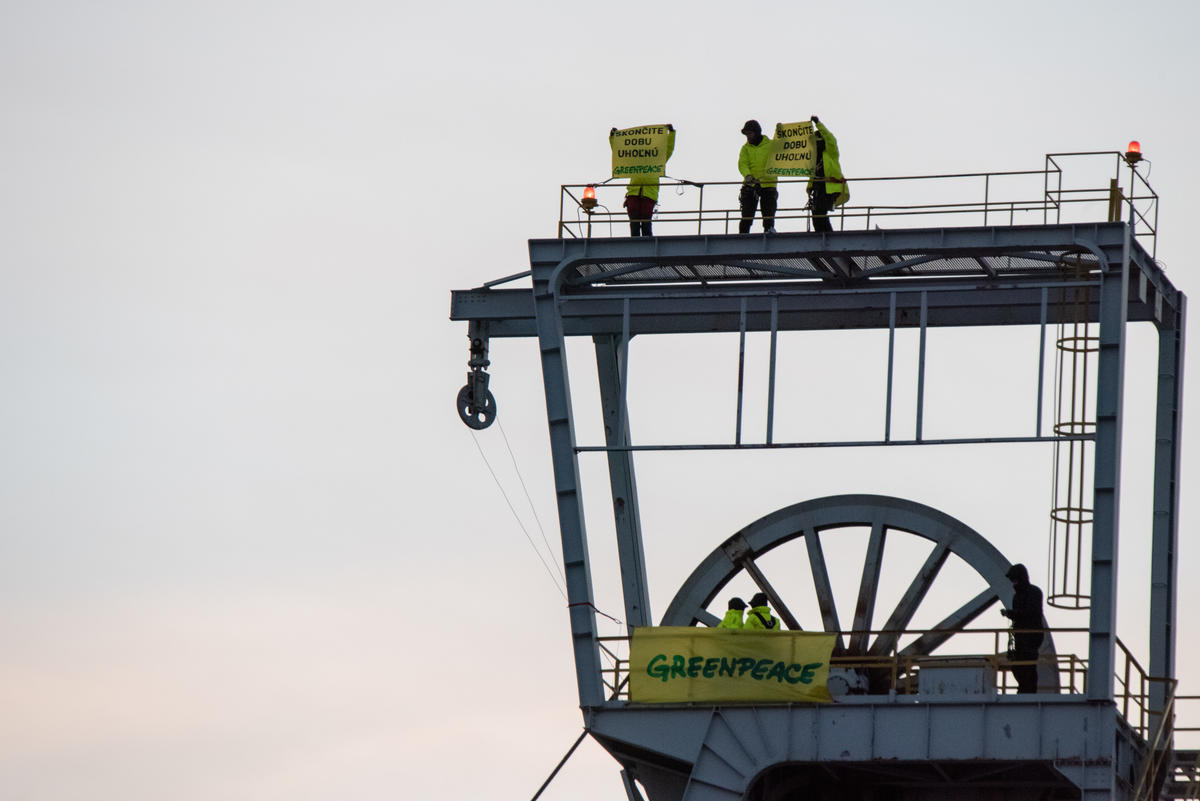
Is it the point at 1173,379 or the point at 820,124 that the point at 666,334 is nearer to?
the point at 820,124

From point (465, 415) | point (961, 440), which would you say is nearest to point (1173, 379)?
point (961, 440)

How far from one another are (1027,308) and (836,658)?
5676 millimetres

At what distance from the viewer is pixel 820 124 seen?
105 ft

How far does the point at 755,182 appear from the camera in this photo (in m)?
32.3

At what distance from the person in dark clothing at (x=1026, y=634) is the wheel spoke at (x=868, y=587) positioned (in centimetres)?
456

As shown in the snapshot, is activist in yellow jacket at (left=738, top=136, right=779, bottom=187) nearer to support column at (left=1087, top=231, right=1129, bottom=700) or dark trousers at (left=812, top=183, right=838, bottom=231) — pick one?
dark trousers at (left=812, top=183, right=838, bottom=231)

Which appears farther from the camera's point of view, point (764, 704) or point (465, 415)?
point (465, 415)

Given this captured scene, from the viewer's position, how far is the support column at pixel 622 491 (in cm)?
3619

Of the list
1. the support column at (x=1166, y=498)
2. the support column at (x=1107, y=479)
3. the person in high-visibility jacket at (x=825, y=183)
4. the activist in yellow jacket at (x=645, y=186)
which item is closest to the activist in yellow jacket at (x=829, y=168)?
the person in high-visibility jacket at (x=825, y=183)

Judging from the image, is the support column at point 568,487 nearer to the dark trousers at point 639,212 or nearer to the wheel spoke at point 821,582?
the dark trousers at point 639,212

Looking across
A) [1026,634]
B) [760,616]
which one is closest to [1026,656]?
[1026,634]

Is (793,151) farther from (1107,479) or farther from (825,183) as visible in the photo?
(1107,479)

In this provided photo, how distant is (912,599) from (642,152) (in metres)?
7.39

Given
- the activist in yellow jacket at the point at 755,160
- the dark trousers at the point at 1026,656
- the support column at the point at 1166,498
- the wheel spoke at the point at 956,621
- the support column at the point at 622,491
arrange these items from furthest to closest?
the support column at the point at 622,491 → the wheel spoke at the point at 956,621 → the support column at the point at 1166,498 → the activist in yellow jacket at the point at 755,160 → the dark trousers at the point at 1026,656
